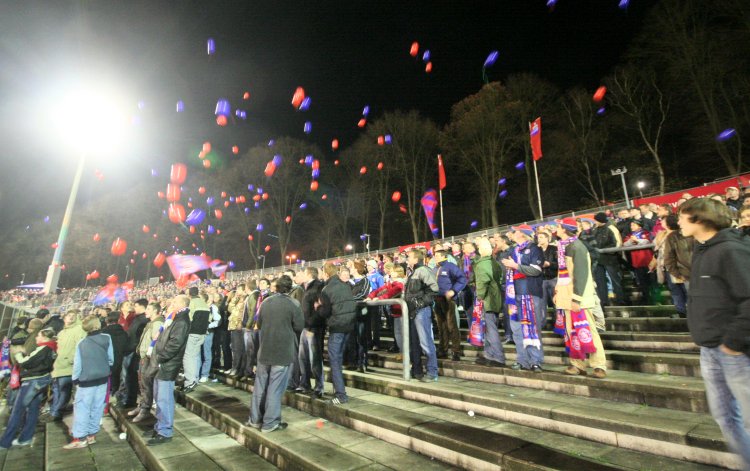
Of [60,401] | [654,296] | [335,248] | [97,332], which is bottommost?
[60,401]

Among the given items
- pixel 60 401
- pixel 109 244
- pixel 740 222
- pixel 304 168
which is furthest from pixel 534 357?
pixel 109 244

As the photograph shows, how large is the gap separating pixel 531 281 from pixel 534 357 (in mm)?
1034

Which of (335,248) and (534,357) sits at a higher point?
(335,248)

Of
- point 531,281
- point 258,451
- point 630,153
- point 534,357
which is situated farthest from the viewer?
point 630,153

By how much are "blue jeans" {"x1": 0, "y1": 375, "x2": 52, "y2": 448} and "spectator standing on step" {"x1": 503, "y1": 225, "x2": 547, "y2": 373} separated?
812 cm

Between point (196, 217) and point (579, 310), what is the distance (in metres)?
40.9

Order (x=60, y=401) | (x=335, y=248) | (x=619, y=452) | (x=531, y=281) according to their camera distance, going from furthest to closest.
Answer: (x=335, y=248)
(x=60, y=401)
(x=531, y=281)
(x=619, y=452)

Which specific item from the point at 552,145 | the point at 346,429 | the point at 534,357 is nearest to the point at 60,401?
the point at 346,429

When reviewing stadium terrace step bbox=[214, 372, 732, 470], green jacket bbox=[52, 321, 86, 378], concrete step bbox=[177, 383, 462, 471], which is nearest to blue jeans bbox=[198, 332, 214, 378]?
green jacket bbox=[52, 321, 86, 378]

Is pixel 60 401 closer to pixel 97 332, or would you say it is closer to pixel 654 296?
pixel 97 332

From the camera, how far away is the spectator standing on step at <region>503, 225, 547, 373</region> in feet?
16.2

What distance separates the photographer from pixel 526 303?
16.8 ft

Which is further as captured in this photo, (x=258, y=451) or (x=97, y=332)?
(x=97, y=332)

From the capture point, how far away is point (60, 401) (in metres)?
7.62
